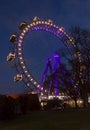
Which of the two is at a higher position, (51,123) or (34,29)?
(34,29)

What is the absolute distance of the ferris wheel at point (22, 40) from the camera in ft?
193

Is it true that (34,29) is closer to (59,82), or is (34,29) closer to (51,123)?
(59,82)

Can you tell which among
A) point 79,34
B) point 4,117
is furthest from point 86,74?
point 4,117

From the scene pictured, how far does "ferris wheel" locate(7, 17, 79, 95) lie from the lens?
58.9m

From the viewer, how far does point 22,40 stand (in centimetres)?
6147

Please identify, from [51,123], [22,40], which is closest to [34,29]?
[22,40]

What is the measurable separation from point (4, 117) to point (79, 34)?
24.2m

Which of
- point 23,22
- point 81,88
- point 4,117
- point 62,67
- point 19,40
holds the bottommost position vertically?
point 4,117

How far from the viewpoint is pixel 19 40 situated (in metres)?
61.4

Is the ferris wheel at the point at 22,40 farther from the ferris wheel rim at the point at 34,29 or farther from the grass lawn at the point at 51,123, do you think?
the grass lawn at the point at 51,123

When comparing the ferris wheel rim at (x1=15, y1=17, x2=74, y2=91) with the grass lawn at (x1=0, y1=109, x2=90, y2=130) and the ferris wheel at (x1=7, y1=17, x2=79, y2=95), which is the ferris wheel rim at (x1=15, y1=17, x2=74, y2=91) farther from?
the grass lawn at (x1=0, y1=109, x2=90, y2=130)

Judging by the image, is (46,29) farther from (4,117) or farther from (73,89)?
(4,117)

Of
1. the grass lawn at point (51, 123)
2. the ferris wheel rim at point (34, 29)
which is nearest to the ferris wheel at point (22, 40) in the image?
the ferris wheel rim at point (34, 29)

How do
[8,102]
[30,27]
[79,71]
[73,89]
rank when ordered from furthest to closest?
[30,27] < [73,89] < [79,71] < [8,102]
